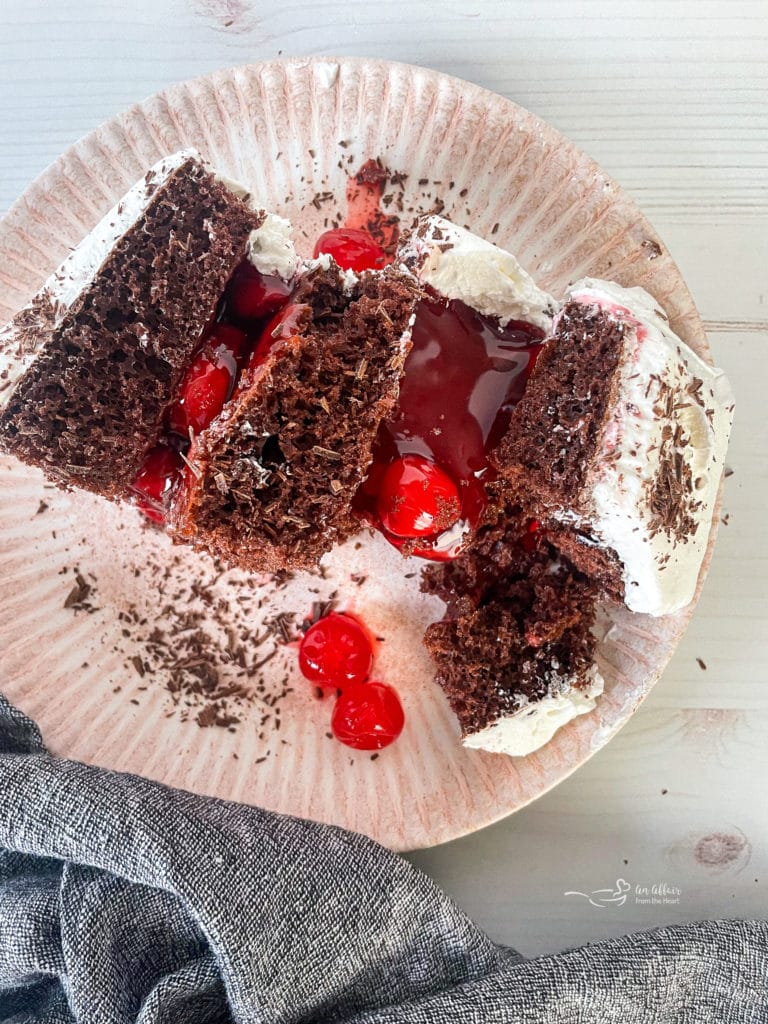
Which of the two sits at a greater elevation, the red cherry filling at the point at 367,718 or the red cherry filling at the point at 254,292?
the red cherry filling at the point at 254,292

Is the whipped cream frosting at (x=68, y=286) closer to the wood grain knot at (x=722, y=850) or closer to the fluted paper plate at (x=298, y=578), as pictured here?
the fluted paper plate at (x=298, y=578)

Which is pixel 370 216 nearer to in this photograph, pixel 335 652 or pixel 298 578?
pixel 298 578

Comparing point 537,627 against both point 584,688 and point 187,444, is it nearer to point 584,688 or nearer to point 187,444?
point 584,688

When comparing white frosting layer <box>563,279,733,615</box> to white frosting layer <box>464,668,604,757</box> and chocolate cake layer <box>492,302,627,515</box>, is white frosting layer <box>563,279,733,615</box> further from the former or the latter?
white frosting layer <box>464,668,604,757</box>

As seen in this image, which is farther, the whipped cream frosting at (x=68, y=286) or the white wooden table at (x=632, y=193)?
the white wooden table at (x=632, y=193)

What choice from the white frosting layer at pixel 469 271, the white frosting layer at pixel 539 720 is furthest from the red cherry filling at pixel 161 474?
the white frosting layer at pixel 539 720

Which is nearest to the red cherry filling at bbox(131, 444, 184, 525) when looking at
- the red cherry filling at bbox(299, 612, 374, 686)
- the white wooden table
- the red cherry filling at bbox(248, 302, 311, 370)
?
the red cherry filling at bbox(248, 302, 311, 370)
